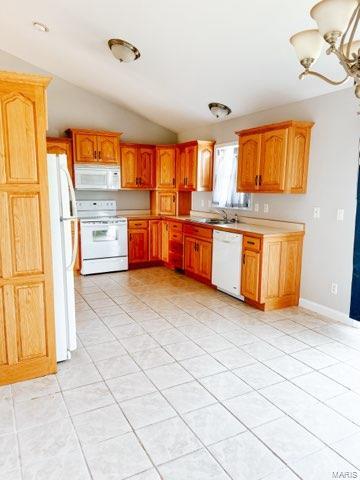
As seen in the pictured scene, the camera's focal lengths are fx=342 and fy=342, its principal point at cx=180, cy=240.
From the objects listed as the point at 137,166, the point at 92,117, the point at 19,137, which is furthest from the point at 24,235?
the point at 92,117

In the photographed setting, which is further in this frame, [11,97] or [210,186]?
[210,186]

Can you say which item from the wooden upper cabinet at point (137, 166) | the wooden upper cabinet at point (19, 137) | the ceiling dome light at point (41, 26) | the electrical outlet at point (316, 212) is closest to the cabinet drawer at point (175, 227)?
the wooden upper cabinet at point (137, 166)

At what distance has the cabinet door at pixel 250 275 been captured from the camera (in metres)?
3.95

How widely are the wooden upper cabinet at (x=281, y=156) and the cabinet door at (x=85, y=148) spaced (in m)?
2.62

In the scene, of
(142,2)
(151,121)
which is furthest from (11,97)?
(151,121)

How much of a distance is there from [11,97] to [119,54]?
195cm

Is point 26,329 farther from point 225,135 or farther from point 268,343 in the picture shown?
point 225,135

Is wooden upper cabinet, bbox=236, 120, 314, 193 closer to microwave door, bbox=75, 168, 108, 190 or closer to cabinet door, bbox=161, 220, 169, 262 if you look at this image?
cabinet door, bbox=161, 220, 169, 262

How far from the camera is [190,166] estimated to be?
571 centimetres

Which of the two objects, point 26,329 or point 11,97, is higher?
point 11,97

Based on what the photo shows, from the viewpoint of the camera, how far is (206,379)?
8.50 feet

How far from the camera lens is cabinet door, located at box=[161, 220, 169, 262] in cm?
602

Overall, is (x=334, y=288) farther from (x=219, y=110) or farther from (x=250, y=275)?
(x=219, y=110)

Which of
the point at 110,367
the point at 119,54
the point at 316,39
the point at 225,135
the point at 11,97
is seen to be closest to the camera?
the point at 316,39
